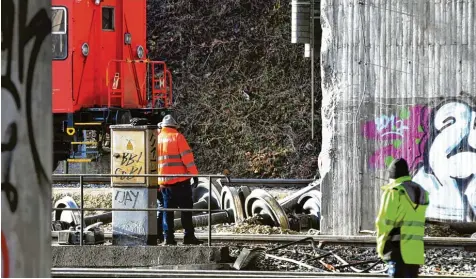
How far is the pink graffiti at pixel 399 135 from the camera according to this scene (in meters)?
15.3

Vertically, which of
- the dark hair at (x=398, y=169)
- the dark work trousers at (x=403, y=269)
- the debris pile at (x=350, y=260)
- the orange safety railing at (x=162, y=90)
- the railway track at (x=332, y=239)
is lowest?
the debris pile at (x=350, y=260)

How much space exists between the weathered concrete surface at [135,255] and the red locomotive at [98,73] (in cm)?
987

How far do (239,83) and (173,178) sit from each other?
14270 mm

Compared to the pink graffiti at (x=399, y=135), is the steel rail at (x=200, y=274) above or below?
below

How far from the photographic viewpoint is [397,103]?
605 inches

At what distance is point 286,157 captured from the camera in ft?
85.3

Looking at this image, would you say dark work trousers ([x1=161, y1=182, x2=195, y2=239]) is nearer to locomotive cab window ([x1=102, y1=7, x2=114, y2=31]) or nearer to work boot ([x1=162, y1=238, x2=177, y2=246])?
work boot ([x1=162, y1=238, x2=177, y2=246])

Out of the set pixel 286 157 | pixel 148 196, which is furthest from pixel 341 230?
pixel 286 157

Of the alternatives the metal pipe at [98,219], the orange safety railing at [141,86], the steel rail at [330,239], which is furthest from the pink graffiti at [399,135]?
the orange safety railing at [141,86]

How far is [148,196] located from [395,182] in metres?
5.31

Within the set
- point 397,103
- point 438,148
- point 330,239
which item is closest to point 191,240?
point 330,239

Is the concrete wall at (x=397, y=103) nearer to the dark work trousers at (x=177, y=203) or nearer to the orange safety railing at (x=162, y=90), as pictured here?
the dark work trousers at (x=177, y=203)

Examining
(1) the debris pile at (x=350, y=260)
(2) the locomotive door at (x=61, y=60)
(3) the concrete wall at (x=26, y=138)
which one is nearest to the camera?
(3) the concrete wall at (x=26, y=138)

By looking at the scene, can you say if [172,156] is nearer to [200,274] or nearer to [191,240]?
[191,240]
